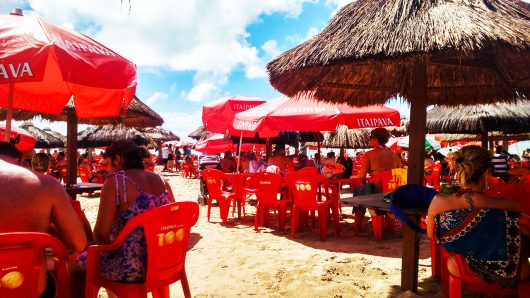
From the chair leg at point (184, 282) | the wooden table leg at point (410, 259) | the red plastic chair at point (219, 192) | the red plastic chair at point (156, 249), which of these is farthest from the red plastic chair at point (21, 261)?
the red plastic chair at point (219, 192)

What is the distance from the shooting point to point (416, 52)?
10.5 feet

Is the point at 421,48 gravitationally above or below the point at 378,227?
above

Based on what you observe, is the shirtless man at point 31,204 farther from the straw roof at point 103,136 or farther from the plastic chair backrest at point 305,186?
the straw roof at point 103,136

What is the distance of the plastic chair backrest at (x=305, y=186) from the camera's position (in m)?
6.20

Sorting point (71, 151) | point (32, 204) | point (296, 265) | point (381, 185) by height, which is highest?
point (71, 151)

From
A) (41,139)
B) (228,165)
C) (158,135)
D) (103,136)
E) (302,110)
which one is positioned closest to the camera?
(302,110)

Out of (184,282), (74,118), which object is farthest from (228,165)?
(184,282)

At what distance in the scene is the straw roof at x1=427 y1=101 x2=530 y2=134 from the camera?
9.11 meters

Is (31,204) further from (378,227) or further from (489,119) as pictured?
(489,119)

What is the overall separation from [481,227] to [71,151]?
21.0 ft

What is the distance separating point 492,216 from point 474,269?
395 millimetres

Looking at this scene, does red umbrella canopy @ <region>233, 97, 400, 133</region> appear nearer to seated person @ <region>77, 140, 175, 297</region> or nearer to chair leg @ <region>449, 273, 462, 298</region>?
seated person @ <region>77, 140, 175, 297</region>

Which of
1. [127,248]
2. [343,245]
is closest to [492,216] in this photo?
[127,248]

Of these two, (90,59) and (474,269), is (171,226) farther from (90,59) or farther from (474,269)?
(474,269)
